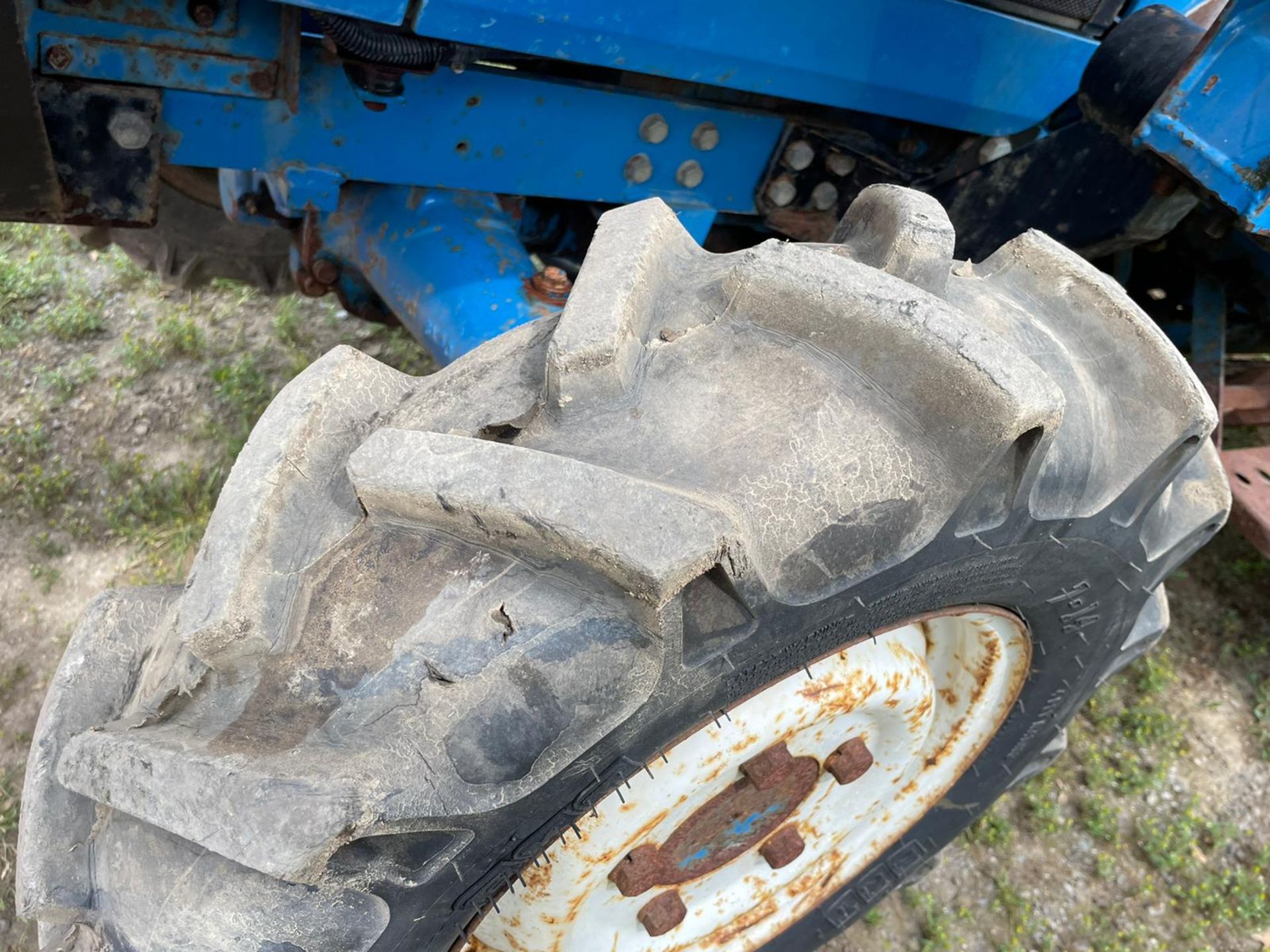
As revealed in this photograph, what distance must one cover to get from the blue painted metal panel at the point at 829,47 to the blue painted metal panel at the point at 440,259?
14.1 inches

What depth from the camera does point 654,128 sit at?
160 centimetres

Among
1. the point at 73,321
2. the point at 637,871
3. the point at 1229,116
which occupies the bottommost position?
the point at 73,321

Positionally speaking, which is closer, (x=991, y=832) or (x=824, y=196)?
(x=824, y=196)

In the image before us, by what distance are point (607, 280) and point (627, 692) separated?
14.1 inches

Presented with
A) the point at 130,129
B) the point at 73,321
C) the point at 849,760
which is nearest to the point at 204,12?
the point at 130,129

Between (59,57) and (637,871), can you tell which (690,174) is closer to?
(59,57)

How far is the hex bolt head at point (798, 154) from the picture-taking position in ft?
5.66

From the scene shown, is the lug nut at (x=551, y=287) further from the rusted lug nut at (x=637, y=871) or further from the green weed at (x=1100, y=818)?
the green weed at (x=1100, y=818)

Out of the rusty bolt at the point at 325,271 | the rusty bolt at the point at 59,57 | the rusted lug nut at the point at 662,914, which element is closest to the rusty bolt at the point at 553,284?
the rusty bolt at the point at 325,271

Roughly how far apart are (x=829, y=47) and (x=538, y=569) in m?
1.03

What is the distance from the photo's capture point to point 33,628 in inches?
81.1

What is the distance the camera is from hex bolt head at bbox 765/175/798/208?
5.82 feet

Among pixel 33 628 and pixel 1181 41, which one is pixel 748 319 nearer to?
pixel 1181 41

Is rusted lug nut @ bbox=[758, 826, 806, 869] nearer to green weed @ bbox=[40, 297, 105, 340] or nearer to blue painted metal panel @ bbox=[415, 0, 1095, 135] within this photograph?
blue painted metal panel @ bbox=[415, 0, 1095, 135]
